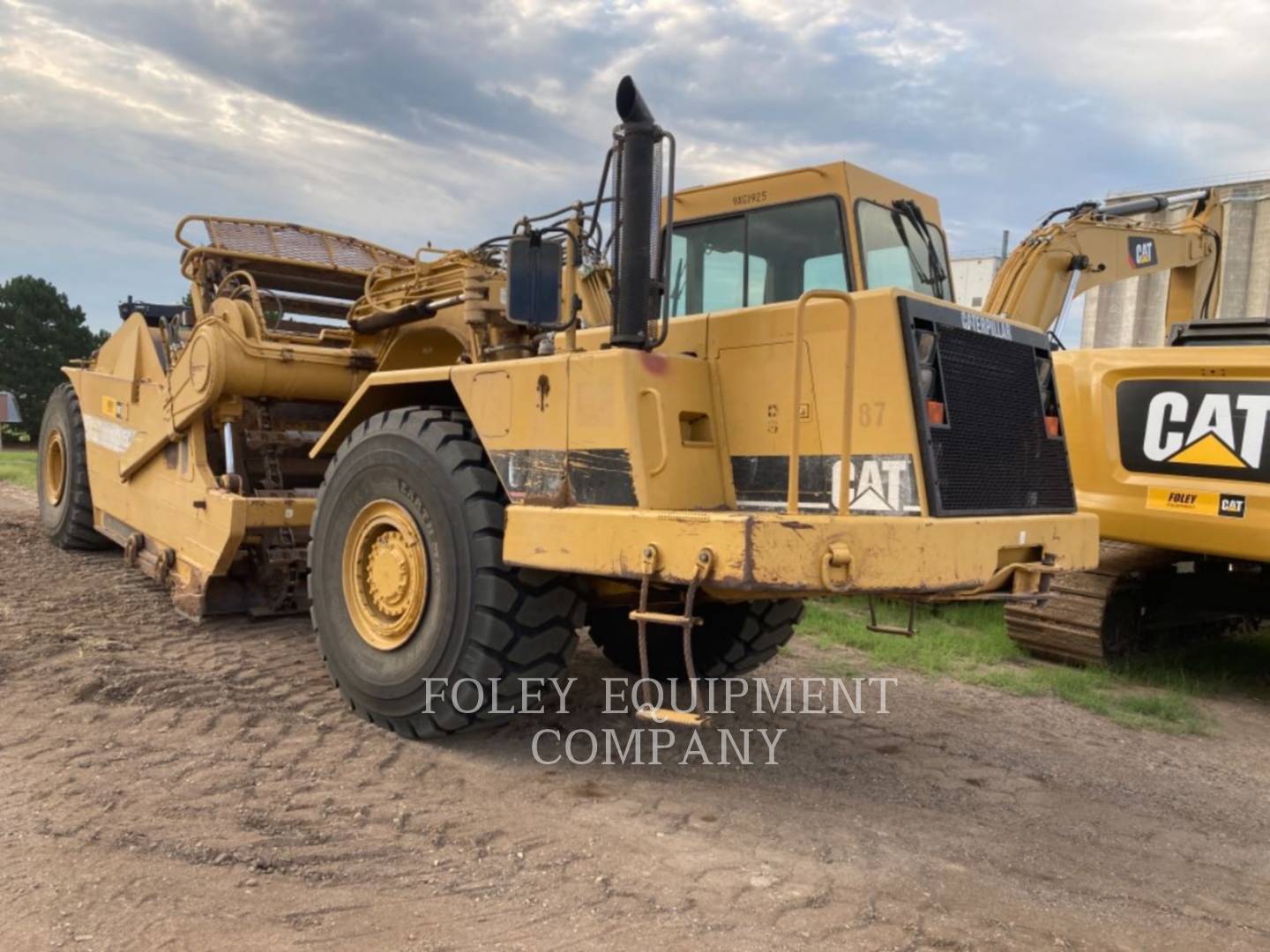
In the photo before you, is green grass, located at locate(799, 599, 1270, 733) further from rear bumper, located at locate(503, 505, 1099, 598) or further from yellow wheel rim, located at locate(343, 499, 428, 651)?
yellow wheel rim, located at locate(343, 499, 428, 651)

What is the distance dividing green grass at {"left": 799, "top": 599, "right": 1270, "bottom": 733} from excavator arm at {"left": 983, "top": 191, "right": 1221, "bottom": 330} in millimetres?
2374

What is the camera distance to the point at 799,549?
3125 millimetres

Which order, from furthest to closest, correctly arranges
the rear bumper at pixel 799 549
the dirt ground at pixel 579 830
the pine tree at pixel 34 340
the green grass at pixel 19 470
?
the pine tree at pixel 34 340 < the green grass at pixel 19 470 < the rear bumper at pixel 799 549 < the dirt ground at pixel 579 830

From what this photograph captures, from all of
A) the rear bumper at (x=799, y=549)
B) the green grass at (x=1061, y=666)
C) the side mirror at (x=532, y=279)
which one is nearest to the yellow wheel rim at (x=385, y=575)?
the rear bumper at (x=799, y=549)

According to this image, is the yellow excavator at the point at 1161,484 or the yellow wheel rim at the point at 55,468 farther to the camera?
the yellow wheel rim at the point at 55,468

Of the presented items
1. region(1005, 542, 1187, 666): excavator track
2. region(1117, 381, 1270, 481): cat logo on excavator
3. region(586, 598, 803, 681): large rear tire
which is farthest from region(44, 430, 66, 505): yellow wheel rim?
region(1117, 381, 1270, 481): cat logo on excavator

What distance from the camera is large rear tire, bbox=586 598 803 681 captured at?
16.3ft

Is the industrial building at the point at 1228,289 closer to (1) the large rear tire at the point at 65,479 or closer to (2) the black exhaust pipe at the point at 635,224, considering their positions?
(2) the black exhaust pipe at the point at 635,224

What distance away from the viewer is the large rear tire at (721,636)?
16.3 feet

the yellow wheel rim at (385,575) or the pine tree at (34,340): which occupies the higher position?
the pine tree at (34,340)

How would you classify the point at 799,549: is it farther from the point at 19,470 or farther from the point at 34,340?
the point at 34,340

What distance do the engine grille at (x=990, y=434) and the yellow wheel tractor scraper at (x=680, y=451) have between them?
0.01 metres

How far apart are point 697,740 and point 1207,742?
2.65m

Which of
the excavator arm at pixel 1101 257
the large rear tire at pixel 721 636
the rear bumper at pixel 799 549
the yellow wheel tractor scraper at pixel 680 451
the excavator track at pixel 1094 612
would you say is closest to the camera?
the rear bumper at pixel 799 549
